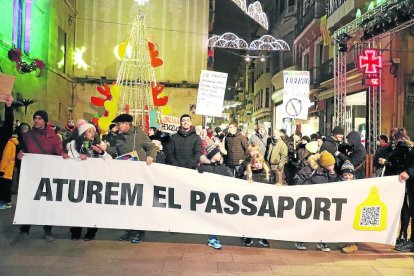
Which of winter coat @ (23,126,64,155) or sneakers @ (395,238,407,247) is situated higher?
winter coat @ (23,126,64,155)

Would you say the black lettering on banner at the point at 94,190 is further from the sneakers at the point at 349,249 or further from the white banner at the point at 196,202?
the sneakers at the point at 349,249

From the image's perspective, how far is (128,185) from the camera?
685cm

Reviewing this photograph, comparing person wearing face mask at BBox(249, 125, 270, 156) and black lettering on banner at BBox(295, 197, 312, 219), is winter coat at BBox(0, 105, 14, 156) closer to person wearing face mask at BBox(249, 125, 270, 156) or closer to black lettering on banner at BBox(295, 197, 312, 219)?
black lettering on banner at BBox(295, 197, 312, 219)

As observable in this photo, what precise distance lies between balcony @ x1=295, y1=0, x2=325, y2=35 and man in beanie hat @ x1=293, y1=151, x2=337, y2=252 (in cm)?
2315

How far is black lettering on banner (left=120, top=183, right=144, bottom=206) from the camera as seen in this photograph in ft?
22.3

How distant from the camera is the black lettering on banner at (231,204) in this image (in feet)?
22.1

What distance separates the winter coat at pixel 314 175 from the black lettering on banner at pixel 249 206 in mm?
912

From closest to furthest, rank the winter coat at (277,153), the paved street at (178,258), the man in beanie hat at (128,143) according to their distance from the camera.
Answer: the paved street at (178,258)
the man in beanie hat at (128,143)
the winter coat at (277,153)

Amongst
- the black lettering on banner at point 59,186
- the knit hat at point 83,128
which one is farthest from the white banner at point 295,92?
the black lettering on banner at point 59,186

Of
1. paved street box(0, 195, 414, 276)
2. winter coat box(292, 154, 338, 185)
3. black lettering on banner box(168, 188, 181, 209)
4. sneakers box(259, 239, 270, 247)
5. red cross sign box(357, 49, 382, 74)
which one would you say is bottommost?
paved street box(0, 195, 414, 276)

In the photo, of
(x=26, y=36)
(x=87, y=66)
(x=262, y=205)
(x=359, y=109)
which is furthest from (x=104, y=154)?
(x=87, y=66)

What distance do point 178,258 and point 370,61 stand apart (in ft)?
46.2

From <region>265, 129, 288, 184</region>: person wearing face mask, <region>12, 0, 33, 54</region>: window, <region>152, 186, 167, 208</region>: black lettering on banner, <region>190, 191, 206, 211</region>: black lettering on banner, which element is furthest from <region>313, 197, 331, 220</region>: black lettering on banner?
<region>12, 0, 33, 54</region>: window

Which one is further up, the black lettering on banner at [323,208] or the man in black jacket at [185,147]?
the man in black jacket at [185,147]
